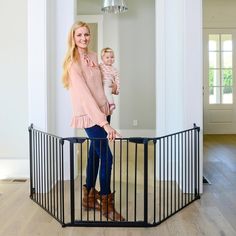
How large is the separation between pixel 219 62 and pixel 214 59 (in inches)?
4.6

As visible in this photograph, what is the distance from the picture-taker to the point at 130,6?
21.2 feet

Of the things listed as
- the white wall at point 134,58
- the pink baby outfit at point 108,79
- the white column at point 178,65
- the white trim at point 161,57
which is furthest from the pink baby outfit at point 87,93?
the white wall at point 134,58

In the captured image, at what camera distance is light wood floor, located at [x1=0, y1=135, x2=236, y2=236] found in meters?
2.46

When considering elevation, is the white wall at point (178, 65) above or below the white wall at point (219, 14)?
below

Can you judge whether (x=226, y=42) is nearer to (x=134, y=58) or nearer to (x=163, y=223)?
(x=134, y=58)

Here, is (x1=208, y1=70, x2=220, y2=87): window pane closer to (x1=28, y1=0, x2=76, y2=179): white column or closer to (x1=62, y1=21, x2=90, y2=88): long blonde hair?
(x1=28, y1=0, x2=76, y2=179): white column

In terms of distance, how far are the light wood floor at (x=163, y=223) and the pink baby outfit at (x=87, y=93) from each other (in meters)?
0.73

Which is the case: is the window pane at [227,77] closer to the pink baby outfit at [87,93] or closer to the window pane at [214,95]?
the window pane at [214,95]

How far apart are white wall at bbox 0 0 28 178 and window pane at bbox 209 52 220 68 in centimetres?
444

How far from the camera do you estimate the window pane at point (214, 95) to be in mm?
7359

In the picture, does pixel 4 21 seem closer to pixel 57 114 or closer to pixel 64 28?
pixel 64 28

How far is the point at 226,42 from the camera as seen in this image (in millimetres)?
7328

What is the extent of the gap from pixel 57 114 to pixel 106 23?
3288 millimetres

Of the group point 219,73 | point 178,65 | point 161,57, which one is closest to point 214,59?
point 219,73
